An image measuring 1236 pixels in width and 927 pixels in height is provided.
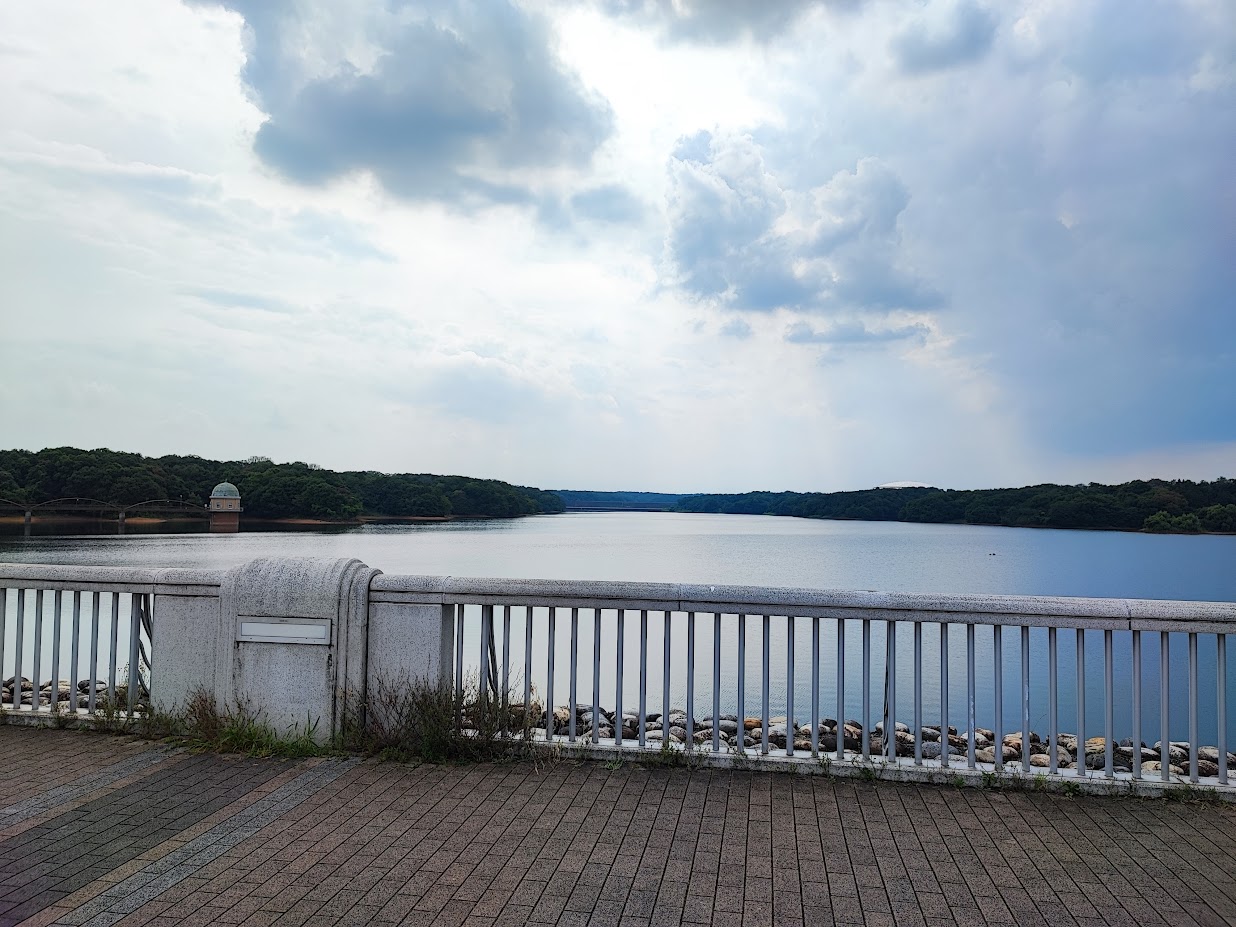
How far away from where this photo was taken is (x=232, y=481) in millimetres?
77062

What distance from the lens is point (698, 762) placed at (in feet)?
18.1

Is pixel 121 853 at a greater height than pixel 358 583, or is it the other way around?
pixel 358 583

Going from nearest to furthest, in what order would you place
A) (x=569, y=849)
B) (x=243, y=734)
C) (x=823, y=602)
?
1. (x=569, y=849)
2. (x=823, y=602)
3. (x=243, y=734)

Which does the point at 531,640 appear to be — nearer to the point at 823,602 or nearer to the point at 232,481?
the point at 823,602

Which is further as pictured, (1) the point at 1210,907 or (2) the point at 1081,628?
(2) the point at 1081,628

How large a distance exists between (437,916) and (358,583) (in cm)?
271

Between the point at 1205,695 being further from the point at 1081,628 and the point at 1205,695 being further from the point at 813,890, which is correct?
the point at 813,890

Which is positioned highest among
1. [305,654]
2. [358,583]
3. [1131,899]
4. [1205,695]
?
[358,583]

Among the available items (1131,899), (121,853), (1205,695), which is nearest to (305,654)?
(121,853)

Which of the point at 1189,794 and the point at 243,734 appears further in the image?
the point at 243,734

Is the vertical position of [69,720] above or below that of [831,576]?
above

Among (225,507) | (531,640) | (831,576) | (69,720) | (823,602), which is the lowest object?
(831,576)

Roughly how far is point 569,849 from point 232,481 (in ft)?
262

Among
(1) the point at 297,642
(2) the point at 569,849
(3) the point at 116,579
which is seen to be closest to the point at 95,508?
(3) the point at 116,579
